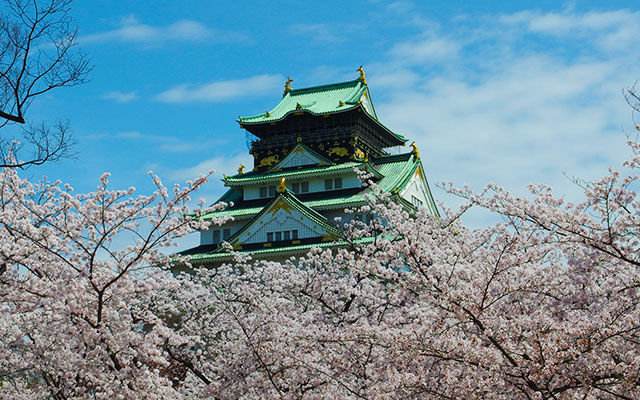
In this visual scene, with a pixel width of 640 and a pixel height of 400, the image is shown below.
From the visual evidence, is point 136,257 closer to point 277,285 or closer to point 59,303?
point 59,303

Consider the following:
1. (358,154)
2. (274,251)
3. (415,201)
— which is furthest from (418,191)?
(274,251)

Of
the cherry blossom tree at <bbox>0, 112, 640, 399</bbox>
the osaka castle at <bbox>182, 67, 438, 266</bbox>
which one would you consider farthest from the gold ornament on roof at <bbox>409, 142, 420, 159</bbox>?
the cherry blossom tree at <bbox>0, 112, 640, 399</bbox>

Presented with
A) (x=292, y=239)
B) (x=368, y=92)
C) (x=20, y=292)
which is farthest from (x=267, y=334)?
(x=368, y=92)

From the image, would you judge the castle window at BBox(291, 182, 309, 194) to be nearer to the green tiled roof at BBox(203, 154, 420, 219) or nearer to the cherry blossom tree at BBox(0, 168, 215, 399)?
the green tiled roof at BBox(203, 154, 420, 219)

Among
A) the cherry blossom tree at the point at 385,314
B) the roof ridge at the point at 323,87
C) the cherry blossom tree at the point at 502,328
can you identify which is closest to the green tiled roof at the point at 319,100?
the roof ridge at the point at 323,87

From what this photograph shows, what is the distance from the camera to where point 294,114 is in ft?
144

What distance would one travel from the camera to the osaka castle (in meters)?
37.9

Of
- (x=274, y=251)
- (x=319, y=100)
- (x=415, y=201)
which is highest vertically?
(x=319, y=100)

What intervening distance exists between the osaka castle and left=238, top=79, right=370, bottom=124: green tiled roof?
7 cm

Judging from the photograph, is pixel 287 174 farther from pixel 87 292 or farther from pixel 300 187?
pixel 87 292

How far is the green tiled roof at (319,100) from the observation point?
1731 inches

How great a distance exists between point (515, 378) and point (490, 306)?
0.99 metres

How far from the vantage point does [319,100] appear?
1841 inches

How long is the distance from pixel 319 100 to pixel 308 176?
751 cm
